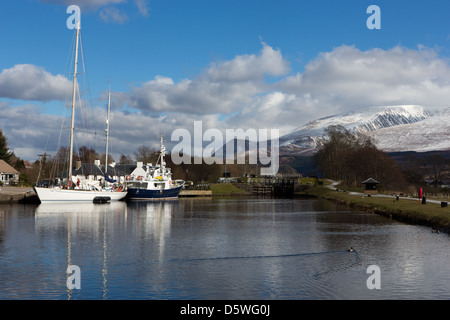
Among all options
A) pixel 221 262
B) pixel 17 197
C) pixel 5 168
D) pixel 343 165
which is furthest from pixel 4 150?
pixel 221 262

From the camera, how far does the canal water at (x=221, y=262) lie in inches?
860

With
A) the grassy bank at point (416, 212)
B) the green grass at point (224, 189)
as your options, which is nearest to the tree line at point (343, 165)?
the green grass at point (224, 189)

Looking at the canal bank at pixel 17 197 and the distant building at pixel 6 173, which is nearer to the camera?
the canal bank at pixel 17 197

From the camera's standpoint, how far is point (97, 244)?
3512 centimetres

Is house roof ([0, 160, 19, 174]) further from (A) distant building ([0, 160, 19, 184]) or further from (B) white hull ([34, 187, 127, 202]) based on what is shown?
(B) white hull ([34, 187, 127, 202])

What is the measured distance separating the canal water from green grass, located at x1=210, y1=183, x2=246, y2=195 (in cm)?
9132

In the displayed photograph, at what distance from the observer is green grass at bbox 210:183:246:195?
140m

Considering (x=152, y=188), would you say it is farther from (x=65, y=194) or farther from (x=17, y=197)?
(x=17, y=197)

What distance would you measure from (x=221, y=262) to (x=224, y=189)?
378ft

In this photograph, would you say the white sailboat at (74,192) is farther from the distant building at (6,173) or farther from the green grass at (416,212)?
the green grass at (416,212)

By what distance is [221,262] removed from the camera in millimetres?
28578

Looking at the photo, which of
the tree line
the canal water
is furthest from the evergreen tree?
the canal water

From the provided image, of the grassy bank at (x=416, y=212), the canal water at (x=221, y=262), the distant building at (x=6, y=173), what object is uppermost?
the distant building at (x=6, y=173)

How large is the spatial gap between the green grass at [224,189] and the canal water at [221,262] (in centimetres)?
9132
